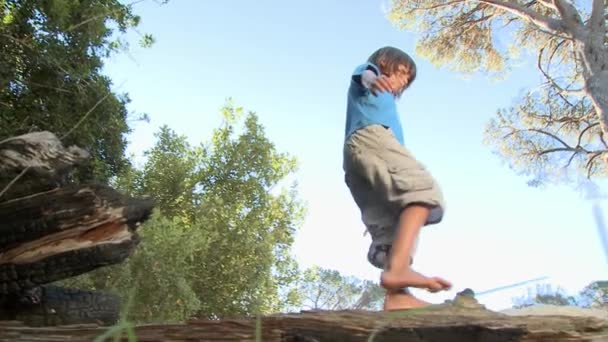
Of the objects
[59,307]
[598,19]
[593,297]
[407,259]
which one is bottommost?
[59,307]

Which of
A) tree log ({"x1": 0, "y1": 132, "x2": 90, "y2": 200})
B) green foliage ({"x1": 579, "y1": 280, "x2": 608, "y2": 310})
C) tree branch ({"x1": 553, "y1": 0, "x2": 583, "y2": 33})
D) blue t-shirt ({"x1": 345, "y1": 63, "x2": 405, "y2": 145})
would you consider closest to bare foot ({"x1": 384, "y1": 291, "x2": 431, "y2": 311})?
green foliage ({"x1": 579, "y1": 280, "x2": 608, "y2": 310})

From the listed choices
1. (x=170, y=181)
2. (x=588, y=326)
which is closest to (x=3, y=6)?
(x=170, y=181)

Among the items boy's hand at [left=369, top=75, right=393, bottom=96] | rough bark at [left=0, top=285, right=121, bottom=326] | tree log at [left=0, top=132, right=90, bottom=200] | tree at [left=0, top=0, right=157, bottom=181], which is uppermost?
tree at [left=0, top=0, right=157, bottom=181]

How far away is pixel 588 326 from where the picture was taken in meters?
1.00

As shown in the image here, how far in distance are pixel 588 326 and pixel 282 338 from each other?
50 cm

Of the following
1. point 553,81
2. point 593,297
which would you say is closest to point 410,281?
point 593,297

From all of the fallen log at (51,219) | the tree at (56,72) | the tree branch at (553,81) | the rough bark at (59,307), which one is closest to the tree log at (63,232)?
the fallen log at (51,219)

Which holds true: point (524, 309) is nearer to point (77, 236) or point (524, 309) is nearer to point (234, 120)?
point (77, 236)

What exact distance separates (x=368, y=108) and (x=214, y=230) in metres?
9.59

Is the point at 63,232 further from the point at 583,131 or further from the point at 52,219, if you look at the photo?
the point at 583,131

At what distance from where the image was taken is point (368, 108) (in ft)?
8.41

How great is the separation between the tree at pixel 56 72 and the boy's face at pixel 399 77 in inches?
165

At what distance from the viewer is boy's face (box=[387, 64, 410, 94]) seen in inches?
106

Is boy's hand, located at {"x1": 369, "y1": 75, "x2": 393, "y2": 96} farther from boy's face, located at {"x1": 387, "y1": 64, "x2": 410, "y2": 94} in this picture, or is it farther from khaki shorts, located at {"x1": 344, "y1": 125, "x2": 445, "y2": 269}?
khaki shorts, located at {"x1": 344, "y1": 125, "x2": 445, "y2": 269}
